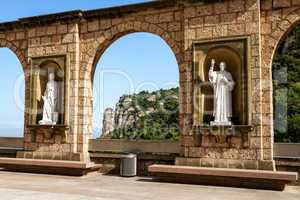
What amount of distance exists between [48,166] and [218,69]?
502 cm

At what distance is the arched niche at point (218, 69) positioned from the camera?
27.5 ft

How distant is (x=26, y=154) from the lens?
35.0 feet

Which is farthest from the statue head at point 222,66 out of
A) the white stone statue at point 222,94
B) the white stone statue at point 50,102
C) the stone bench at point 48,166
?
the white stone statue at point 50,102

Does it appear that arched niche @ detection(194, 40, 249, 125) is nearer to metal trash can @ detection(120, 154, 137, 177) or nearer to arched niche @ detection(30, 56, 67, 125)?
metal trash can @ detection(120, 154, 137, 177)

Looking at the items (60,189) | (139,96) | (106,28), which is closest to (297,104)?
(139,96)

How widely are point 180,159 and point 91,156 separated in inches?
105

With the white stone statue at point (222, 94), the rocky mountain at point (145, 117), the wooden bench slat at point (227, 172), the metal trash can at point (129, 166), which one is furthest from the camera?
the rocky mountain at point (145, 117)

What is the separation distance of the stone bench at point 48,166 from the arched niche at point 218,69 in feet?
10.3

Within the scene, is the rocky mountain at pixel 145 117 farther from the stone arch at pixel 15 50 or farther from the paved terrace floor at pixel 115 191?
the paved terrace floor at pixel 115 191

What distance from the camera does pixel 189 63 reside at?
899 centimetres

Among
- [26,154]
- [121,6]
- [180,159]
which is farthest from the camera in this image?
[26,154]

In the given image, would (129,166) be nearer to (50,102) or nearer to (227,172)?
(227,172)

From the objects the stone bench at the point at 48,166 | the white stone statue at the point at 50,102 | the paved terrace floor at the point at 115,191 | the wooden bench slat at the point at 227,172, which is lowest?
the paved terrace floor at the point at 115,191

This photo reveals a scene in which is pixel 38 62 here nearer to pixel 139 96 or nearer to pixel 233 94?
pixel 233 94
